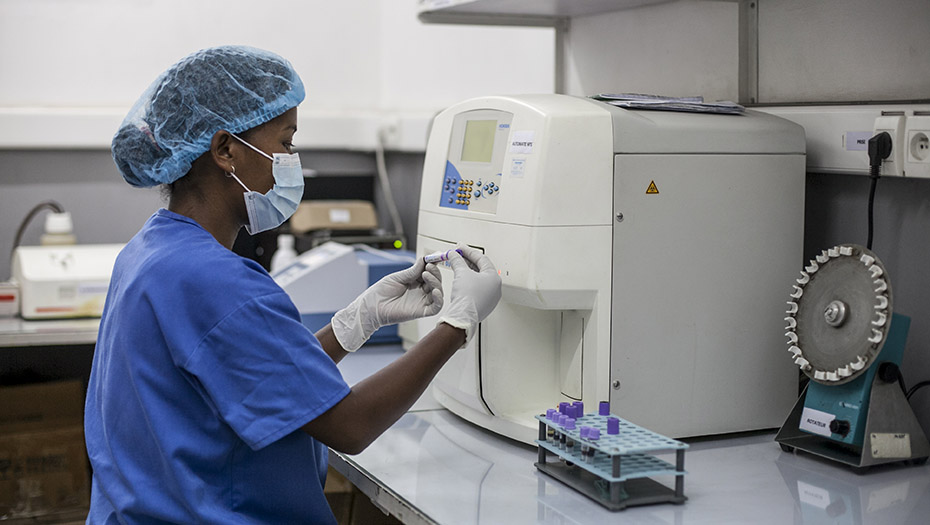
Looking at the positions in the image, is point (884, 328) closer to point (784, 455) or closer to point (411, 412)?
point (784, 455)

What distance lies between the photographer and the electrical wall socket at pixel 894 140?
1.41 metres

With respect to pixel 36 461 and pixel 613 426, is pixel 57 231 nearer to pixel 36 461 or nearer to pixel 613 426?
pixel 36 461

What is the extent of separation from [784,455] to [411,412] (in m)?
0.63

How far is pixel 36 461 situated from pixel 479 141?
178 cm

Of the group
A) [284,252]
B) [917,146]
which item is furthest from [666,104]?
[284,252]

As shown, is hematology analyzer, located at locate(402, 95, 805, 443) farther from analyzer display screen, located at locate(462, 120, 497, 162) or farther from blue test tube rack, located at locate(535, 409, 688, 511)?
blue test tube rack, located at locate(535, 409, 688, 511)

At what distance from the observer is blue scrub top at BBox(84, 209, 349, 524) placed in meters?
1.10

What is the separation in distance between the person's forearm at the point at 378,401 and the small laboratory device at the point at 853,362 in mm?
557

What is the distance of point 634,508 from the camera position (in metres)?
1.21

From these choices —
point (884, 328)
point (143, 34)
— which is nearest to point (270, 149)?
point (884, 328)

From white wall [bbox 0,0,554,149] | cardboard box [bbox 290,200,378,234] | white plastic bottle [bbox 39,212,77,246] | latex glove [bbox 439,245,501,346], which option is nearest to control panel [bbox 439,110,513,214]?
latex glove [bbox 439,245,501,346]

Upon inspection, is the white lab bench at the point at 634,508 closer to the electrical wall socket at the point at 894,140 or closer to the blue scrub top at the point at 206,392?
the blue scrub top at the point at 206,392

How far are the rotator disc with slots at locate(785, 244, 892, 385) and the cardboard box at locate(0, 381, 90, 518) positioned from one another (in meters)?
2.01

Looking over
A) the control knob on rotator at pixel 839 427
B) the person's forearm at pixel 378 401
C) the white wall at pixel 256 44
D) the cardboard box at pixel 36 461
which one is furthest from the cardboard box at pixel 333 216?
the control knob on rotator at pixel 839 427
